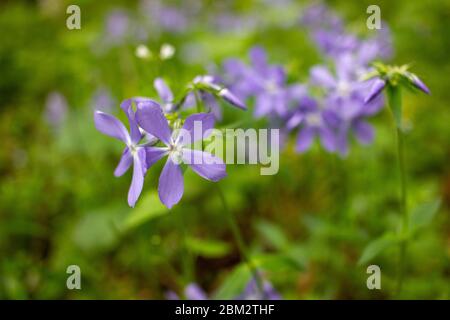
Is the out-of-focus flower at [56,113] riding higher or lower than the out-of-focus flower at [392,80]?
higher

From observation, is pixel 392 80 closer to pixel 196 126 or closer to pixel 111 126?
pixel 196 126

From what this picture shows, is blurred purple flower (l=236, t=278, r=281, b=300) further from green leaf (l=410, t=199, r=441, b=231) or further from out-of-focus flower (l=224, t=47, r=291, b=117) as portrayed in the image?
out-of-focus flower (l=224, t=47, r=291, b=117)

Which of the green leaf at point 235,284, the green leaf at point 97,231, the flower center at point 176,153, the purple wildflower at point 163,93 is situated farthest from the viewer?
the green leaf at point 97,231

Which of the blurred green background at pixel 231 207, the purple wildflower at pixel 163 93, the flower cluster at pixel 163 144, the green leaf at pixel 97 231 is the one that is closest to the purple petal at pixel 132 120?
the flower cluster at pixel 163 144

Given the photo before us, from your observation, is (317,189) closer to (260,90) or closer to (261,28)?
(260,90)

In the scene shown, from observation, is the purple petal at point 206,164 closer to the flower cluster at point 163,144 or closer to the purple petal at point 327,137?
the flower cluster at point 163,144
